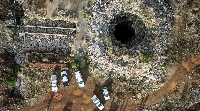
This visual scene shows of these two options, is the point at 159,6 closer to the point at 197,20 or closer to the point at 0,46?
the point at 197,20

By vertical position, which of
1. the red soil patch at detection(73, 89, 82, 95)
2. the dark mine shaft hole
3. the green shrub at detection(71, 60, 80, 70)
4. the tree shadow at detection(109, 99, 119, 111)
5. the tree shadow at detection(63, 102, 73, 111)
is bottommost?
the tree shadow at detection(63, 102, 73, 111)

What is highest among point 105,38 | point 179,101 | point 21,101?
point 105,38

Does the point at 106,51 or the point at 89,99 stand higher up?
the point at 106,51

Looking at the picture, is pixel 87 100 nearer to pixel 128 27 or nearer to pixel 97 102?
pixel 97 102

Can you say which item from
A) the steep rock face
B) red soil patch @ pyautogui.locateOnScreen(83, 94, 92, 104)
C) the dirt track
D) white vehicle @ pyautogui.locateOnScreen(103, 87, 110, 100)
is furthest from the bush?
white vehicle @ pyautogui.locateOnScreen(103, 87, 110, 100)

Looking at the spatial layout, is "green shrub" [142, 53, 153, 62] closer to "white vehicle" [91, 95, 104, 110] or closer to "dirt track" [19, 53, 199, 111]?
"dirt track" [19, 53, 199, 111]

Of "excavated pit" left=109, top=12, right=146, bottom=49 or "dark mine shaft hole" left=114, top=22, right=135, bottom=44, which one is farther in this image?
"dark mine shaft hole" left=114, top=22, right=135, bottom=44

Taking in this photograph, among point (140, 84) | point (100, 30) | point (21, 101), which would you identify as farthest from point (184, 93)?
point (21, 101)

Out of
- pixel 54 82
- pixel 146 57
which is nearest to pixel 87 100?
pixel 54 82
